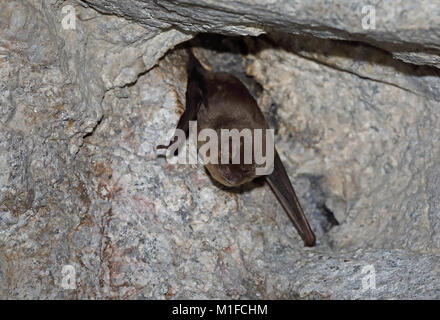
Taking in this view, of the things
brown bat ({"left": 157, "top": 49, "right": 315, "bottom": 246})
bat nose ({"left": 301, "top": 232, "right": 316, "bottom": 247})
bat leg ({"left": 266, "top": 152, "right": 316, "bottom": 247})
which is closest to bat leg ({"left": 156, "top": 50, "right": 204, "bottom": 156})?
brown bat ({"left": 157, "top": 49, "right": 315, "bottom": 246})

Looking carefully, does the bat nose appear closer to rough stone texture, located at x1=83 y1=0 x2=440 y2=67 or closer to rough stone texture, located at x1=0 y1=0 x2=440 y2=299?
rough stone texture, located at x1=0 y1=0 x2=440 y2=299

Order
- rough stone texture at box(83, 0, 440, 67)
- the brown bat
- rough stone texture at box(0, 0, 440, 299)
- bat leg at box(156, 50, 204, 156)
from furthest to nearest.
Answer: the brown bat, bat leg at box(156, 50, 204, 156), rough stone texture at box(0, 0, 440, 299), rough stone texture at box(83, 0, 440, 67)

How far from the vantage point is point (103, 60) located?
11.4 feet

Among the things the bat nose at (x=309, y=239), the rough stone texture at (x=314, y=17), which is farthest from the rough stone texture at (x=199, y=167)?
the bat nose at (x=309, y=239)

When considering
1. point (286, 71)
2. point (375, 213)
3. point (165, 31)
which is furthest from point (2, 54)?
point (375, 213)

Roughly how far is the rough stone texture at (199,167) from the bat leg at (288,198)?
0.12 meters

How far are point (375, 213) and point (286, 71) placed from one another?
1.24 meters

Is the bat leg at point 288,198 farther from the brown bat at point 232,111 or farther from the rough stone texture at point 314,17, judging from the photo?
the rough stone texture at point 314,17

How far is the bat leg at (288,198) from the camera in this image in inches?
163

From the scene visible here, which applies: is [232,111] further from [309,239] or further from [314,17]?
[314,17]

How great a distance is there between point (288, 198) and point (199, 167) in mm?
724

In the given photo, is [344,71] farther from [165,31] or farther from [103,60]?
[103,60]

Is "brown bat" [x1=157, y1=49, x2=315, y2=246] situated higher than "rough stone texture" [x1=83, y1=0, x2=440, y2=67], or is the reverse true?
"rough stone texture" [x1=83, y1=0, x2=440, y2=67]

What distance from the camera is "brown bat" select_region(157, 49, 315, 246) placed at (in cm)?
410
